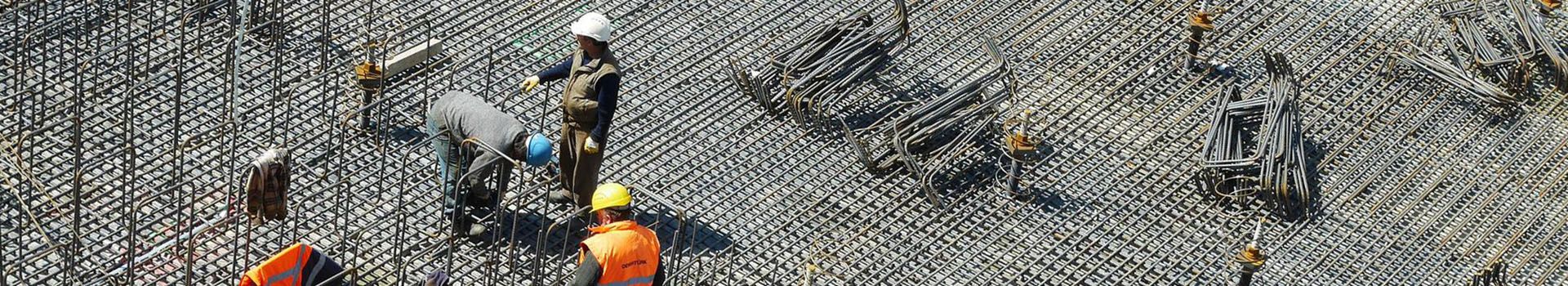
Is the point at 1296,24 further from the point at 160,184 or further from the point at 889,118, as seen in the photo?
the point at 160,184

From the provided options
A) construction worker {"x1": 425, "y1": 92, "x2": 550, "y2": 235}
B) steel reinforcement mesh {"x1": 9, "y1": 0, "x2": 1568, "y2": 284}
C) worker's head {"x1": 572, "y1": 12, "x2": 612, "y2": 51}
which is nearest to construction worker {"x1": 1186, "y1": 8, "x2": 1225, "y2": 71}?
steel reinforcement mesh {"x1": 9, "y1": 0, "x2": 1568, "y2": 284}

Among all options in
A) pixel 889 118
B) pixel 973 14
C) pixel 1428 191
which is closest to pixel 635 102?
pixel 889 118

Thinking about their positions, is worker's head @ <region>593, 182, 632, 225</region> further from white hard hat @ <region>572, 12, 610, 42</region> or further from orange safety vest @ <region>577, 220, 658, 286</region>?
white hard hat @ <region>572, 12, 610, 42</region>

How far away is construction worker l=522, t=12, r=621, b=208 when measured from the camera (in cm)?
1717

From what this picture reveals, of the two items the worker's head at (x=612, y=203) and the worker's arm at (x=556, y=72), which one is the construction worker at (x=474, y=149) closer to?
the worker's arm at (x=556, y=72)

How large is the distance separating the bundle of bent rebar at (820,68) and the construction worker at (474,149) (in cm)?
279

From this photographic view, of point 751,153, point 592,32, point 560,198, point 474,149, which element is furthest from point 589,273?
point 751,153

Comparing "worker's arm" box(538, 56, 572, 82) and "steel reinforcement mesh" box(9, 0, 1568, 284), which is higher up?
"worker's arm" box(538, 56, 572, 82)

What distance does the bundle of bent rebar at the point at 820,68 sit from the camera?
19.6 metres

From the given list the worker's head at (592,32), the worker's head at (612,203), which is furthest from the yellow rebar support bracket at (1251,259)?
the worker's head at (592,32)

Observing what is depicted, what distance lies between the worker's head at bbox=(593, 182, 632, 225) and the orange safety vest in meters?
0.06

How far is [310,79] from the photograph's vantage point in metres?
18.9

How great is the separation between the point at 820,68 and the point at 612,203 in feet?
13.0

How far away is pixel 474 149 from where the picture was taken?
17.2 m
